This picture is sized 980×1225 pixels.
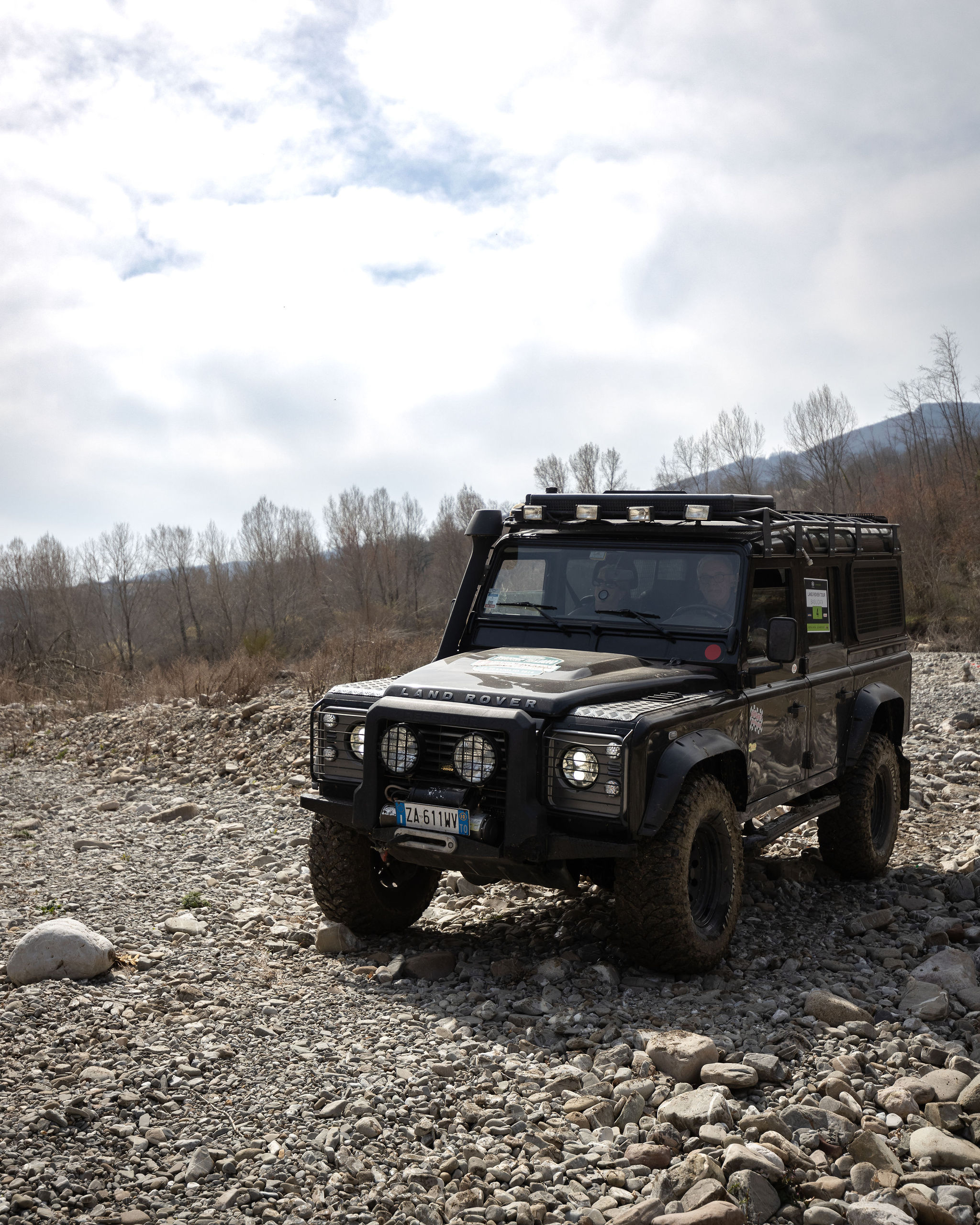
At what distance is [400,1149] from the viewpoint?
3.56 m

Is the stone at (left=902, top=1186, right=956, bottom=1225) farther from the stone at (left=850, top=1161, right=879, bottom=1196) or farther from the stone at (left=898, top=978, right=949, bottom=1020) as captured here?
the stone at (left=898, top=978, right=949, bottom=1020)

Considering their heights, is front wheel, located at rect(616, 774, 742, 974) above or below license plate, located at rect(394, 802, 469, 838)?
below

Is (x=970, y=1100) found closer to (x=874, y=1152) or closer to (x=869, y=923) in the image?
(x=874, y=1152)

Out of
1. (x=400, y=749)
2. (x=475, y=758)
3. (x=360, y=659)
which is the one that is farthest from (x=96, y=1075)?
(x=360, y=659)

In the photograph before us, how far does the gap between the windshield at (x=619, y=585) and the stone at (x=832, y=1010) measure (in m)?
1.90

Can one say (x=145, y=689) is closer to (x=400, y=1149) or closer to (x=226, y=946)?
(x=226, y=946)

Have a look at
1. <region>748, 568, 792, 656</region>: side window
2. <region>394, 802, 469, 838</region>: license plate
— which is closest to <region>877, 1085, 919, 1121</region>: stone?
<region>394, 802, 469, 838</region>: license plate

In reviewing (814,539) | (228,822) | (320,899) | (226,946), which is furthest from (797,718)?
(228,822)

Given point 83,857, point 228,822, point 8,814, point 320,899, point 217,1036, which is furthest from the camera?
point 8,814

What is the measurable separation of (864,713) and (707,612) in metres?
2.06

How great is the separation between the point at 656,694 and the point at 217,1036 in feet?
8.27

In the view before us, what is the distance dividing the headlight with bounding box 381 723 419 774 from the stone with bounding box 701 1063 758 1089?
6.07ft

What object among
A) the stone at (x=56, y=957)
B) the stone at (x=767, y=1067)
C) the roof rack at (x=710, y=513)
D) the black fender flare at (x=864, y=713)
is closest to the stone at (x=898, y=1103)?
the stone at (x=767, y=1067)

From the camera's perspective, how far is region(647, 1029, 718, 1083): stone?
4.04 metres
